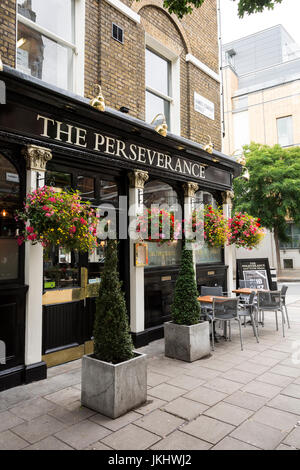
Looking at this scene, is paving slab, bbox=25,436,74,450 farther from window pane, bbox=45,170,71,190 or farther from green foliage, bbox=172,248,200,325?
window pane, bbox=45,170,71,190

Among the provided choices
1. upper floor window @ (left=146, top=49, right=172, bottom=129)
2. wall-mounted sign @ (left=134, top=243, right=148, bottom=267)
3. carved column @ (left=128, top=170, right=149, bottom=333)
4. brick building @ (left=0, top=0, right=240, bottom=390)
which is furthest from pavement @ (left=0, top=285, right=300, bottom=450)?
upper floor window @ (left=146, top=49, right=172, bottom=129)

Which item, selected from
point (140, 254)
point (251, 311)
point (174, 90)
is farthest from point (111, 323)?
point (174, 90)

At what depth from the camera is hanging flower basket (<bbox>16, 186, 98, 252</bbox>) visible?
4.43m

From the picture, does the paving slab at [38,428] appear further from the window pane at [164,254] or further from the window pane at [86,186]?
the window pane at [164,254]

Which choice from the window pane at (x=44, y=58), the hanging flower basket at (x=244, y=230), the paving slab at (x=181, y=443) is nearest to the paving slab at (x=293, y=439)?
the paving slab at (x=181, y=443)

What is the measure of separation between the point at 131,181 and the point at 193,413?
4602 mm

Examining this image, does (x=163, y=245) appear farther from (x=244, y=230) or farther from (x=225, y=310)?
(x=244, y=230)

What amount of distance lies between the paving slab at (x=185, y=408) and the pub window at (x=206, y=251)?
194 inches

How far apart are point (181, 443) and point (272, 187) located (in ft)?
62.6

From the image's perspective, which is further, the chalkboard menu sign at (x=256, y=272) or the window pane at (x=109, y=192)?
the chalkboard menu sign at (x=256, y=272)

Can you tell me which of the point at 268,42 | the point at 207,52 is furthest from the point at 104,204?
the point at 268,42

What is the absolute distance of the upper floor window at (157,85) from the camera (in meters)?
8.17

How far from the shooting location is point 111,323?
12.8ft

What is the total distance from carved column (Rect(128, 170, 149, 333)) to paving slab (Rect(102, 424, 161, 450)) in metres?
3.23
